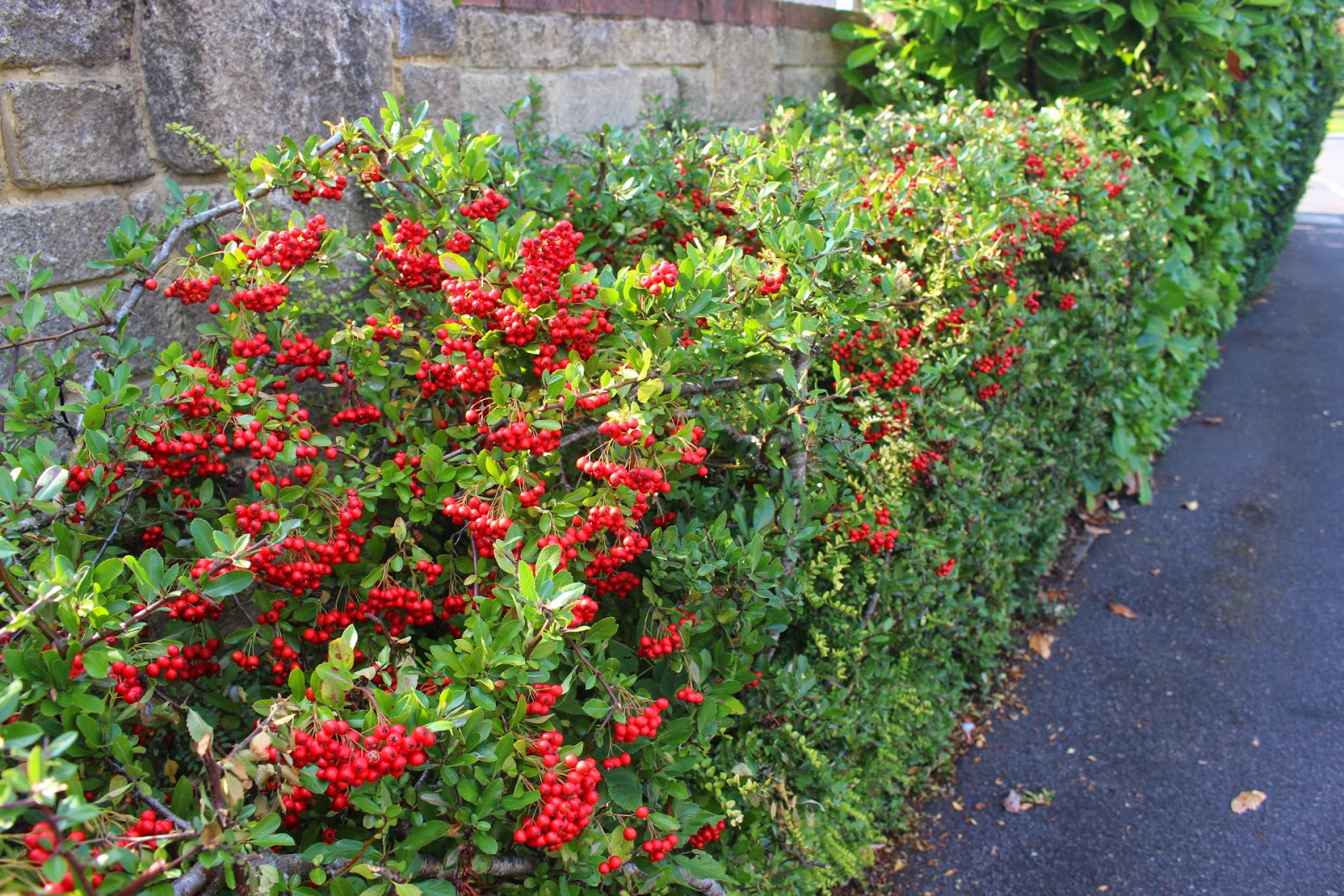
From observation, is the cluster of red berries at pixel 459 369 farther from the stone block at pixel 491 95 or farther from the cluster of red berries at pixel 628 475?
the stone block at pixel 491 95

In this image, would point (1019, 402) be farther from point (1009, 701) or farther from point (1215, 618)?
point (1215, 618)

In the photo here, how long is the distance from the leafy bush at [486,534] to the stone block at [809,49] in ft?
7.41

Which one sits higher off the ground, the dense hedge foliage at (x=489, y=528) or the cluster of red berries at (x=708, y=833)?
the dense hedge foliage at (x=489, y=528)

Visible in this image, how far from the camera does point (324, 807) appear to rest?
5.46 ft

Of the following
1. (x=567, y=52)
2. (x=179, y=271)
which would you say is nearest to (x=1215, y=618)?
(x=567, y=52)

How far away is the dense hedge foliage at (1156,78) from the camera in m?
5.13

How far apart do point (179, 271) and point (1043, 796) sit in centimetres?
293

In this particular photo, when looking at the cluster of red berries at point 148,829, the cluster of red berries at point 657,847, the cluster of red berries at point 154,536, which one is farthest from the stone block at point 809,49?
the cluster of red berries at point 148,829

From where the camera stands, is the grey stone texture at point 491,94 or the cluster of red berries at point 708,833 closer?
the cluster of red berries at point 708,833

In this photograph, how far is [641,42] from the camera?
3.85 metres

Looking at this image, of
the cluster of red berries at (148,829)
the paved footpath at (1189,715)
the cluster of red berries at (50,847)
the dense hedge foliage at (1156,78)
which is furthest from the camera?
the dense hedge foliage at (1156,78)

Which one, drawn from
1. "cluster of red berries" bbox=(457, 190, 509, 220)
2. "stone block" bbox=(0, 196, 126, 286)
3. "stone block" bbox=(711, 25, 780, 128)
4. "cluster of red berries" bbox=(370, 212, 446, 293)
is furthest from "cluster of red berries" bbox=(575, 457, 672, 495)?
"stone block" bbox=(711, 25, 780, 128)

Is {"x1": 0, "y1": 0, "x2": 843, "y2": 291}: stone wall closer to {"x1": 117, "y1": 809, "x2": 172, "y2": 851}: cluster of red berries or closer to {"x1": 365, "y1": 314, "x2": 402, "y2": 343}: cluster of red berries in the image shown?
{"x1": 365, "y1": 314, "x2": 402, "y2": 343}: cluster of red berries

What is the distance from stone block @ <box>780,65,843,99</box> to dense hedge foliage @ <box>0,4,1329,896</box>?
2130 mm
